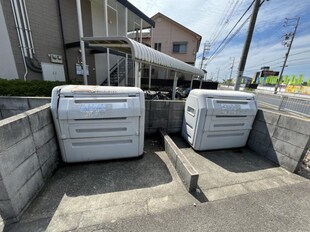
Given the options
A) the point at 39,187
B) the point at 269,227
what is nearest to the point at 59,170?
the point at 39,187

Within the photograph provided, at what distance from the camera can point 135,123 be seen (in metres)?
2.60

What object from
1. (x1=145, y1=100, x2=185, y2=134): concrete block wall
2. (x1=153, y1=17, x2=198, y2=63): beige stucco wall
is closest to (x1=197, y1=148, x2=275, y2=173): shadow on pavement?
(x1=145, y1=100, x2=185, y2=134): concrete block wall

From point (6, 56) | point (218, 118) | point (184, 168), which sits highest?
point (6, 56)

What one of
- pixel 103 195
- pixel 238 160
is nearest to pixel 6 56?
pixel 103 195

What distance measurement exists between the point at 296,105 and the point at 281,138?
6903 mm

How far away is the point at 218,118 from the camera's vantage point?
120 inches

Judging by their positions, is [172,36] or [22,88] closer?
[22,88]

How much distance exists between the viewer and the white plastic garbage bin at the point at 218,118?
2.99m

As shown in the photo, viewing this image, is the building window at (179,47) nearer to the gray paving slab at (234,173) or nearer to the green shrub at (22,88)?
the green shrub at (22,88)

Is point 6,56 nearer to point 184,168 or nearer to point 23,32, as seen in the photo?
point 23,32

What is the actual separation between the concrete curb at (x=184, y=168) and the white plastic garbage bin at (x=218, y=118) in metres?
0.72

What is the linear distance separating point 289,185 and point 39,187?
395 cm

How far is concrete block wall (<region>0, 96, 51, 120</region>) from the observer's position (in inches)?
125

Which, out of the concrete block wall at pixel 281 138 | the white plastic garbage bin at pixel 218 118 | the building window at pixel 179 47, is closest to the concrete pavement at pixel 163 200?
the concrete block wall at pixel 281 138
